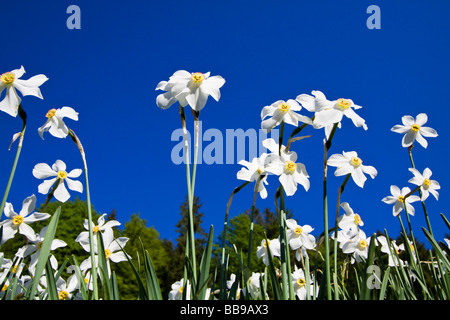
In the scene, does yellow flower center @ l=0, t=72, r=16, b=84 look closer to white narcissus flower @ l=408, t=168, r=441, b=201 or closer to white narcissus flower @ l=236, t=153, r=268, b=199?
white narcissus flower @ l=236, t=153, r=268, b=199

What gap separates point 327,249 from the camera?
1.82 meters

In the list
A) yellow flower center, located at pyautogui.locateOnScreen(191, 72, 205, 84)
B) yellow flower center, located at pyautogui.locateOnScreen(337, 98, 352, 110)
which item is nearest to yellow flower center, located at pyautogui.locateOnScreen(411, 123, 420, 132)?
yellow flower center, located at pyautogui.locateOnScreen(337, 98, 352, 110)

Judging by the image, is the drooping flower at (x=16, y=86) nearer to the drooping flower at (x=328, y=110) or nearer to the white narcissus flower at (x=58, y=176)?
the white narcissus flower at (x=58, y=176)

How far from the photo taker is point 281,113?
2.25 metres

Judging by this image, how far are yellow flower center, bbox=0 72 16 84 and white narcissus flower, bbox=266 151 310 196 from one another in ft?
5.55

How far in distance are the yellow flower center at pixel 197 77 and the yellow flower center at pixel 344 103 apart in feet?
2.59

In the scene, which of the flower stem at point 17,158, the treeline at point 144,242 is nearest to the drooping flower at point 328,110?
the flower stem at point 17,158

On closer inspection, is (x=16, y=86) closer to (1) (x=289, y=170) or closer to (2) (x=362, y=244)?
(1) (x=289, y=170)

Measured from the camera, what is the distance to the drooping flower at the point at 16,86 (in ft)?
7.43

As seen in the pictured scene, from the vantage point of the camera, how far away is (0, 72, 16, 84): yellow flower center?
91.4 inches
